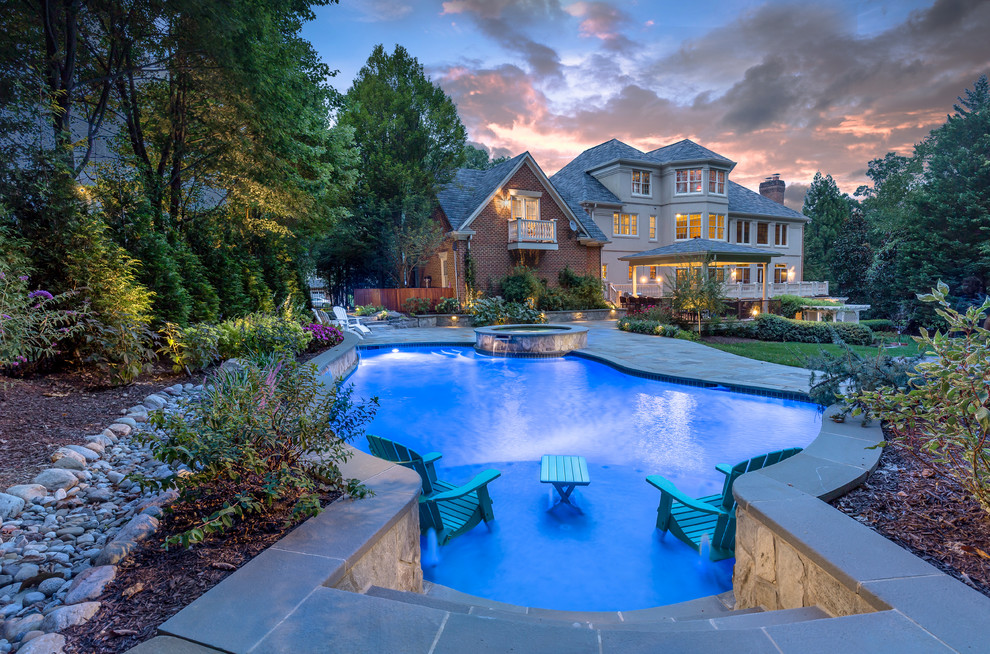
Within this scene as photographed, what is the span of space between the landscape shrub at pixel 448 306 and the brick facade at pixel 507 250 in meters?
1.15

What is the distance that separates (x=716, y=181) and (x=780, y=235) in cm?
718

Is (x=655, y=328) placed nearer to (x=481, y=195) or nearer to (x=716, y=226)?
(x=481, y=195)

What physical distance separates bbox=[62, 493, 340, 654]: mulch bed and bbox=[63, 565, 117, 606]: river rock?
33mm

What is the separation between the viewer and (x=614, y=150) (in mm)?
28219

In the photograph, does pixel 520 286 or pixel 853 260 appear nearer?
pixel 520 286

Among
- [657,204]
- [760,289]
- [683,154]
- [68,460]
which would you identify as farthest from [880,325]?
[68,460]

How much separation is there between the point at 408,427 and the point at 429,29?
13.0m

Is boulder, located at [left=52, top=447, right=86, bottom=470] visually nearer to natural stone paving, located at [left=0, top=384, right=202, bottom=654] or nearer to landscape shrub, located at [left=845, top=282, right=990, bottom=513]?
natural stone paving, located at [left=0, top=384, right=202, bottom=654]

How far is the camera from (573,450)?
6984 millimetres

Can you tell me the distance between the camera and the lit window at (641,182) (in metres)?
27.4

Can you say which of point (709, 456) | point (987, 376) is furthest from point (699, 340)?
point (987, 376)

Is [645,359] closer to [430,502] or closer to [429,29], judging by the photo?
[430,502]

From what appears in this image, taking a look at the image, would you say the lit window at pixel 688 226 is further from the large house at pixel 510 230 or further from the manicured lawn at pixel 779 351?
the manicured lawn at pixel 779 351

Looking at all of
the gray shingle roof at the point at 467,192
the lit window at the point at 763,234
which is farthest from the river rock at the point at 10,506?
the lit window at the point at 763,234
